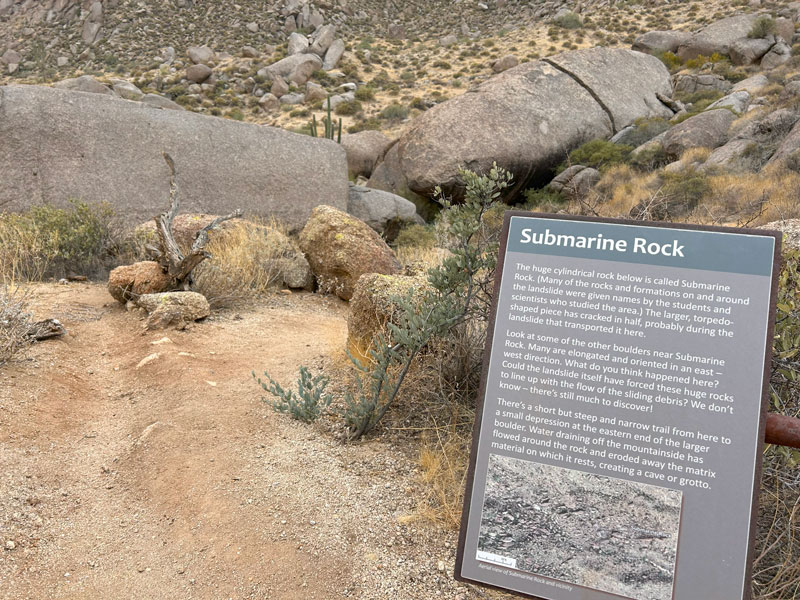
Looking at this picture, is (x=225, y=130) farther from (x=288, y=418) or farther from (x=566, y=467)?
(x=566, y=467)

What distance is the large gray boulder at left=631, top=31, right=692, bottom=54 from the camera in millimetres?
22656

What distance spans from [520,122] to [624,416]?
11.3 metres

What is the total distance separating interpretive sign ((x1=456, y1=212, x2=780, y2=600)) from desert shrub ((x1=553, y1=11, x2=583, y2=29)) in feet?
101

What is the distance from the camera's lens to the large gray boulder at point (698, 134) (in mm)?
12266

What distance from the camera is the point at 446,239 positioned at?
799 centimetres

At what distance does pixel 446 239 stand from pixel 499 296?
6106mm

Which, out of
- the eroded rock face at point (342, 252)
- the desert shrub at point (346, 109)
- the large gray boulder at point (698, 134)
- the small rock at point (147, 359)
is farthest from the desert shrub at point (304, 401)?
the desert shrub at point (346, 109)

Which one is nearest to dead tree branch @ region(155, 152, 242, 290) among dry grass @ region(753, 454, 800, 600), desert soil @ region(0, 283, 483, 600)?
desert soil @ region(0, 283, 483, 600)

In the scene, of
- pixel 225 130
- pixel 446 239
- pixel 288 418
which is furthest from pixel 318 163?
pixel 288 418

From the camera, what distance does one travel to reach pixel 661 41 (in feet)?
75.4

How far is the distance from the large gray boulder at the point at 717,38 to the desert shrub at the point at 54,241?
68.3 ft

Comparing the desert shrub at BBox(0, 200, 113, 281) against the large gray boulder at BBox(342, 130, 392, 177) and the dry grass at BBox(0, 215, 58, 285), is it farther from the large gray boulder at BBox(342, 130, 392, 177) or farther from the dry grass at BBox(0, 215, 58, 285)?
the large gray boulder at BBox(342, 130, 392, 177)

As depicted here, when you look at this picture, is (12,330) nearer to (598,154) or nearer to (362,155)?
(598,154)

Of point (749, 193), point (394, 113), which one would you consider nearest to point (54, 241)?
point (749, 193)
